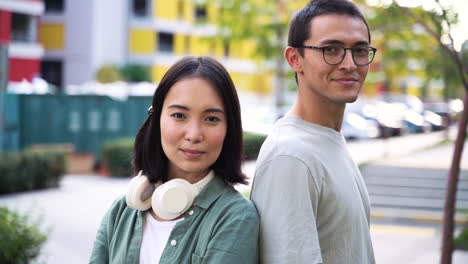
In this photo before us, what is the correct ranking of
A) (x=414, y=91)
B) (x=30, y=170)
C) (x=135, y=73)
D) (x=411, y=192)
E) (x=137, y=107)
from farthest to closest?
1. (x=414, y=91)
2. (x=135, y=73)
3. (x=137, y=107)
4. (x=30, y=170)
5. (x=411, y=192)

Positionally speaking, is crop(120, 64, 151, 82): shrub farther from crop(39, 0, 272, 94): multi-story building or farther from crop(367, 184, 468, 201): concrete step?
crop(367, 184, 468, 201): concrete step

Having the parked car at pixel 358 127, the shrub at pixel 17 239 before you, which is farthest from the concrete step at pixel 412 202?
the parked car at pixel 358 127

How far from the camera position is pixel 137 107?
1859cm

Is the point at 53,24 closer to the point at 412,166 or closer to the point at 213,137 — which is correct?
the point at 412,166

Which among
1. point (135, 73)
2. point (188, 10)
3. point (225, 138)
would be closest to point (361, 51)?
point (225, 138)

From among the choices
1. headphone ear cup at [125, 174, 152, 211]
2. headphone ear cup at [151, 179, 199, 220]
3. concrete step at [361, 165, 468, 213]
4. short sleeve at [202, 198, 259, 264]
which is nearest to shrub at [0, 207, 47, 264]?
headphone ear cup at [125, 174, 152, 211]

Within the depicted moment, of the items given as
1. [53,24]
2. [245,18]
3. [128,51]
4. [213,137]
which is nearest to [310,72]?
[213,137]

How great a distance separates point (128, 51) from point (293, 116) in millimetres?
39089

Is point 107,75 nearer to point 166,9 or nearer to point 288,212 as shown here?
point 166,9

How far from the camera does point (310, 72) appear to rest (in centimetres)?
207

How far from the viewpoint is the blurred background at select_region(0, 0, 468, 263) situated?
8219mm

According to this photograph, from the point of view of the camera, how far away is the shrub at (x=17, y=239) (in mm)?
5367

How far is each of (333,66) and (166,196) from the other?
61 centimetres

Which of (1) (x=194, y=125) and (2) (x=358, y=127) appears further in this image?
(2) (x=358, y=127)
